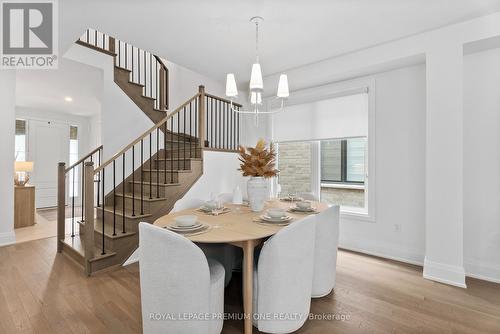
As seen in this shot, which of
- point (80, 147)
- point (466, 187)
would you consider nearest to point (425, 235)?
point (466, 187)

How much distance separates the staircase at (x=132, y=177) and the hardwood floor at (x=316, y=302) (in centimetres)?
32

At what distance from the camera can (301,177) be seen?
4.13 m

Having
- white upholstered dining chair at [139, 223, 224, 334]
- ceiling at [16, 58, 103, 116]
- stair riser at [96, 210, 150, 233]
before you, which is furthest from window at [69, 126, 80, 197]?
white upholstered dining chair at [139, 223, 224, 334]

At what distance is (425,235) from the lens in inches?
114

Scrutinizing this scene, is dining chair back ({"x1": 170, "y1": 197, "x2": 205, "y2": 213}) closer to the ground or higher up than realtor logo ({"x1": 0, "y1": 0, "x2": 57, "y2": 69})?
closer to the ground

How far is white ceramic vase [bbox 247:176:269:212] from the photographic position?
2.20 metres

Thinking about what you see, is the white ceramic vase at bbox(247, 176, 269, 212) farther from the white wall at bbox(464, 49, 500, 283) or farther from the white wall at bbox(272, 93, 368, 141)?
the white wall at bbox(464, 49, 500, 283)

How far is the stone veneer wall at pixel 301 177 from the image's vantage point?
3670 millimetres

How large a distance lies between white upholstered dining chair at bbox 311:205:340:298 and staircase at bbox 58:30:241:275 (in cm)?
202

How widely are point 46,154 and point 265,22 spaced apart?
6750 mm

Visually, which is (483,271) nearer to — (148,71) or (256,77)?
(256,77)

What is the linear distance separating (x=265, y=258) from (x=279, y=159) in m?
3.02

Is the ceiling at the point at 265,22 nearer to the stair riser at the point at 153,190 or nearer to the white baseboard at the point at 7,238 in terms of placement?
the stair riser at the point at 153,190

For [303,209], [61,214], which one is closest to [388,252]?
[303,209]
